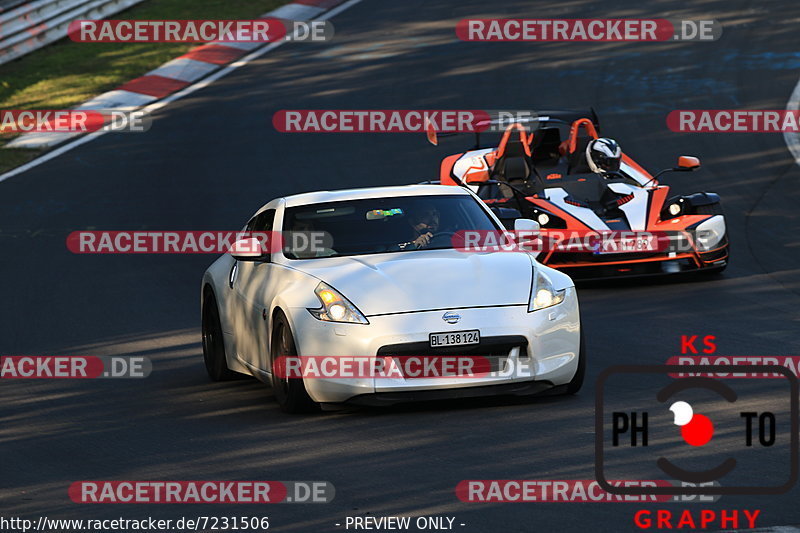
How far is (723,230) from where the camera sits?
1395cm

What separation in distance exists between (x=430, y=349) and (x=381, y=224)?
1.54 metres

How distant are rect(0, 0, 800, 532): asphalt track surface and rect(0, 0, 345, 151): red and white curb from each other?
2.35 ft

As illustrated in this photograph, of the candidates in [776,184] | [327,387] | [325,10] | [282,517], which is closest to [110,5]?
[325,10]

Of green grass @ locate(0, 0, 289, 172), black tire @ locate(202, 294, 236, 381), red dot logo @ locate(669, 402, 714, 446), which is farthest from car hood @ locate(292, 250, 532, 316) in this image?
green grass @ locate(0, 0, 289, 172)

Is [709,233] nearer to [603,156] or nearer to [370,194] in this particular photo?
[603,156]

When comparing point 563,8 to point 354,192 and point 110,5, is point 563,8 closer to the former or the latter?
point 110,5

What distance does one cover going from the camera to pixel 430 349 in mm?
8594

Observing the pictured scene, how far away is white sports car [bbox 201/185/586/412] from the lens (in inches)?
340

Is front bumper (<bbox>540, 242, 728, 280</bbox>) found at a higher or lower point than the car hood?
lower

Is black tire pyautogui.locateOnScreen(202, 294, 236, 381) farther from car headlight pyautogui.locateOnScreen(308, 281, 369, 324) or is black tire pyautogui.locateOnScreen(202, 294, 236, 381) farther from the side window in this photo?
car headlight pyautogui.locateOnScreen(308, 281, 369, 324)

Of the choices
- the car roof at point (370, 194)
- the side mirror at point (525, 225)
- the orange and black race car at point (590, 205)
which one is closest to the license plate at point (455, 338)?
the side mirror at point (525, 225)

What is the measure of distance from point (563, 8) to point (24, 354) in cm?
1869

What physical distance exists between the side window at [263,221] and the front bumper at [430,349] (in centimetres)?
164

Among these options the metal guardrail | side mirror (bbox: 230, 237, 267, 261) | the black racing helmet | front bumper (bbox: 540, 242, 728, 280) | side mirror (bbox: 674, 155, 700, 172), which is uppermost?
the metal guardrail
